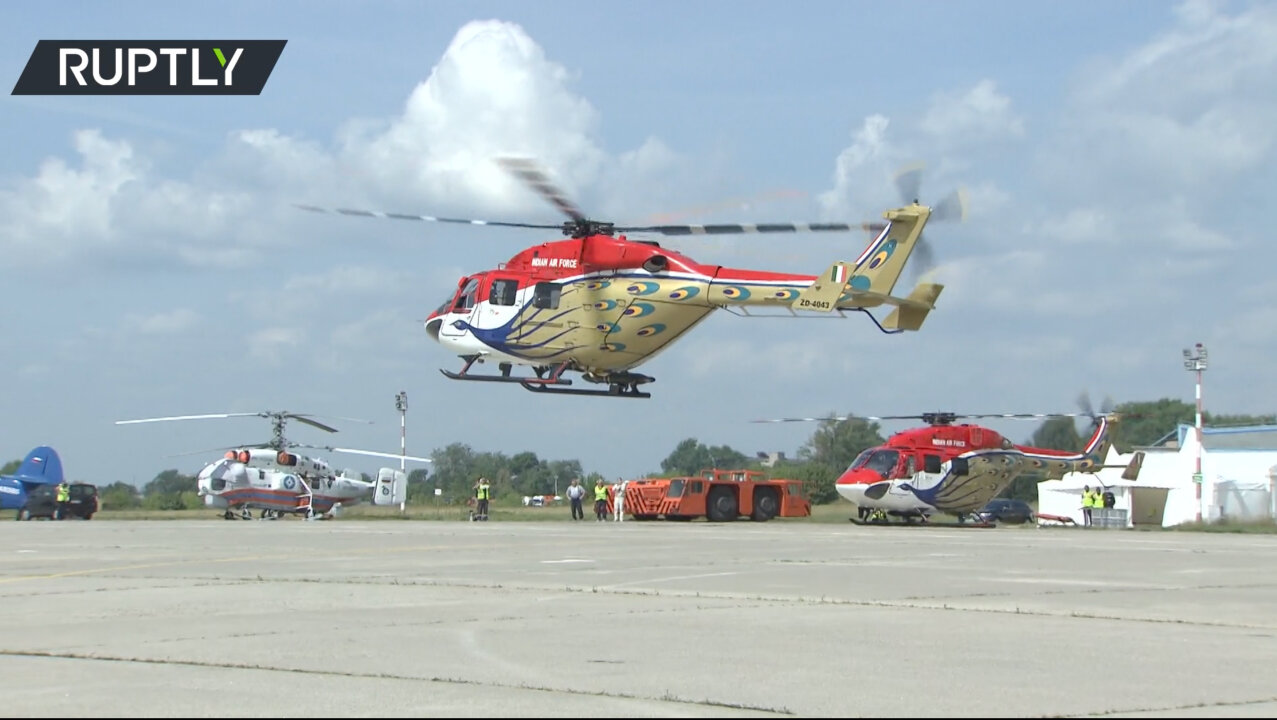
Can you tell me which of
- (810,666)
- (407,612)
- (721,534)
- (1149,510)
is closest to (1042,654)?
(810,666)

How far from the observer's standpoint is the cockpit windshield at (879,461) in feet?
119

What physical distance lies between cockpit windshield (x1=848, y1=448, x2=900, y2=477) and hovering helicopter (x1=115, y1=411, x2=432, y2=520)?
17.6m

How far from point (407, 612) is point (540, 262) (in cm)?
2137

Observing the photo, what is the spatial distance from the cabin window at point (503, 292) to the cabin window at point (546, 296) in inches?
24.9

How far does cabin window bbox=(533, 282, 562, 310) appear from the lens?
104 ft

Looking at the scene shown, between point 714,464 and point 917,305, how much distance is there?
3672 cm

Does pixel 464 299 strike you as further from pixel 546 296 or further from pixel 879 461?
pixel 879 461

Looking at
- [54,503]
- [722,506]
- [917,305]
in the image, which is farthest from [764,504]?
[54,503]

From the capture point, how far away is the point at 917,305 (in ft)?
102

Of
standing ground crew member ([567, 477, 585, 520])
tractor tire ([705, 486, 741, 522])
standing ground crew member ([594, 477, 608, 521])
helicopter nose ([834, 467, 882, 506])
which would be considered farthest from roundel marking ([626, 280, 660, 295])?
standing ground crew member ([567, 477, 585, 520])

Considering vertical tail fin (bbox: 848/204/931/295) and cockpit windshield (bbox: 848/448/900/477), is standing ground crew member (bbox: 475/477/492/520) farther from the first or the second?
vertical tail fin (bbox: 848/204/931/295)

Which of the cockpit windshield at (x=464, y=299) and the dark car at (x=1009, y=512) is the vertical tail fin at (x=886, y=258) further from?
the dark car at (x=1009, y=512)

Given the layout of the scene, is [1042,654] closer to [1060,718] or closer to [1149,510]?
[1060,718]

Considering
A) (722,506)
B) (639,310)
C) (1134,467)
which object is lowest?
(722,506)
